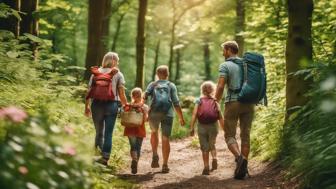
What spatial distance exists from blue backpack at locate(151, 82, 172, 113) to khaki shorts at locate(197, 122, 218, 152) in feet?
2.50

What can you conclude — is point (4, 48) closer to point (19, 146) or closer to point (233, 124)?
point (233, 124)

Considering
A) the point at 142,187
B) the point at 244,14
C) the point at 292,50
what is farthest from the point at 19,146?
the point at 244,14

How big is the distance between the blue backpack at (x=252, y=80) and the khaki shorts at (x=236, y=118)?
147mm

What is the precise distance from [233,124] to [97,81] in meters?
2.57

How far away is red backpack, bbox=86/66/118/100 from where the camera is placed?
31.6ft

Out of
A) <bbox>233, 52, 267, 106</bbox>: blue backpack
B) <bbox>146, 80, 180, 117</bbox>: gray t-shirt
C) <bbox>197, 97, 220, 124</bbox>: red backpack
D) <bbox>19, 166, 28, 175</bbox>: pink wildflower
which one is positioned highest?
<bbox>233, 52, 267, 106</bbox>: blue backpack

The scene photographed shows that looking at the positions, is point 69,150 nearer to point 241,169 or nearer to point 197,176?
point 241,169

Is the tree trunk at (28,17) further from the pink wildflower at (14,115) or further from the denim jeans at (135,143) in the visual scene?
the pink wildflower at (14,115)

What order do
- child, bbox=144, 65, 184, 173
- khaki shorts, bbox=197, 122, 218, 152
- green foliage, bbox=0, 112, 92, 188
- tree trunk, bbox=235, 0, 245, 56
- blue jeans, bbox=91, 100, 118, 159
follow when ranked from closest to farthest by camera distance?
1. green foliage, bbox=0, 112, 92, 188
2. blue jeans, bbox=91, 100, 118, 159
3. khaki shorts, bbox=197, 122, 218, 152
4. child, bbox=144, 65, 184, 173
5. tree trunk, bbox=235, 0, 245, 56

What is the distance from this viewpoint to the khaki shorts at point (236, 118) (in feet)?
31.1

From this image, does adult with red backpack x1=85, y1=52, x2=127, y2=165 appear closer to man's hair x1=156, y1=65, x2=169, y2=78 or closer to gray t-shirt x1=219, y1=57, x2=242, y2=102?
man's hair x1=156, y1=65, x2=169, y2=78

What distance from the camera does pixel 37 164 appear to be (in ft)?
13.5

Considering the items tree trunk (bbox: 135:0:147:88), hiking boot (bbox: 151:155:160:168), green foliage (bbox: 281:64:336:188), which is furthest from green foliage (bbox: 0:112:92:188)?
tree trunk (bbox: 135:0:147:88)

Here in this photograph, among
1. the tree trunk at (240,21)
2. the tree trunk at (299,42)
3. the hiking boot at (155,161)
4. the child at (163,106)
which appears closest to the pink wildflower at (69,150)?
the tree trunk at (299,42)
